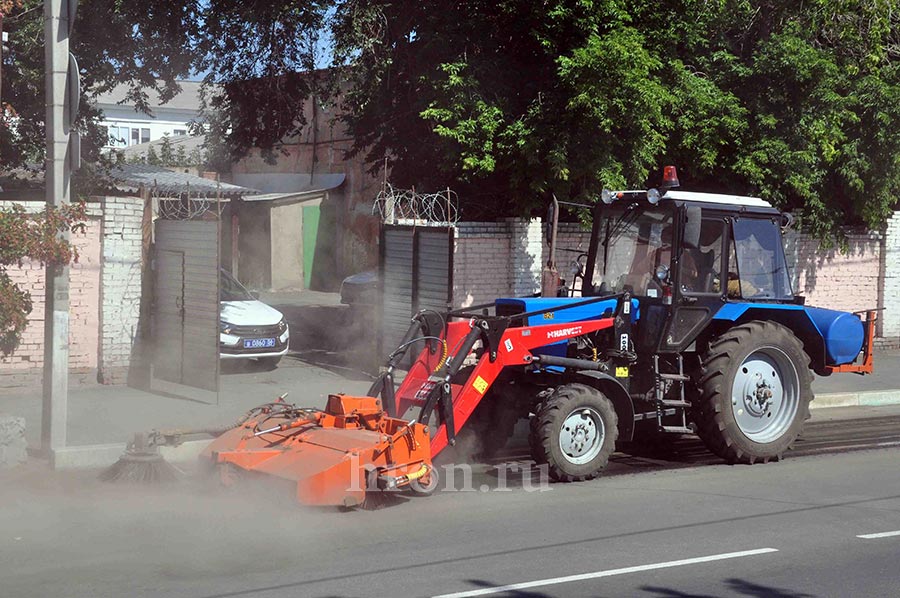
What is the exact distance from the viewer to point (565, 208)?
58.7 ft

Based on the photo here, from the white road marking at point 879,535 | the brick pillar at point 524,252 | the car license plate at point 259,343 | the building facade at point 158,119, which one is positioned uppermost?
the building facade at point 158,119

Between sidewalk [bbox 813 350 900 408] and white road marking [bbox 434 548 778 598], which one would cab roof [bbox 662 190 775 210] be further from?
sidewalk [bbox 813 350 900 408]

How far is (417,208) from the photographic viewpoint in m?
17.0

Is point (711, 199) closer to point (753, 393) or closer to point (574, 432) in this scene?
point (753, 393)

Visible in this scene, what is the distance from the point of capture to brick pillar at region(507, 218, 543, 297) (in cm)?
1717

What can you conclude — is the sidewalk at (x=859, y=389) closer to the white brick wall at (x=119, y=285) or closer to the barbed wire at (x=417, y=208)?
the barbed wire at (x=417, y=208)

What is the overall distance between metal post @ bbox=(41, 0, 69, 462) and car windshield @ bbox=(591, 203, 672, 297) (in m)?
5.43

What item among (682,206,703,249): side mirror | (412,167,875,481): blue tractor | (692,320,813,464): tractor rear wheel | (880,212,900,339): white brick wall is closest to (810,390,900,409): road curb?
(412,167,875,481): blue tractor

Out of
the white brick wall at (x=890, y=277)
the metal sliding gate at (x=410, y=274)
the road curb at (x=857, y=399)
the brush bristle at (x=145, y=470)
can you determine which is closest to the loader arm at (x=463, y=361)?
the brush bristle at (x=145, y=470)

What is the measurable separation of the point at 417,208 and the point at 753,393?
7441 millimetres

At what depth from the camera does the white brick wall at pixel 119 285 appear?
14.7m

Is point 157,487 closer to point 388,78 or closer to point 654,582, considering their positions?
point 654,582

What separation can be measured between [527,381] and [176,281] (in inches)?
246

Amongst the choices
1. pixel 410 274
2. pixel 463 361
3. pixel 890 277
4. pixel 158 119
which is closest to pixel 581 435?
pixel 463 361
